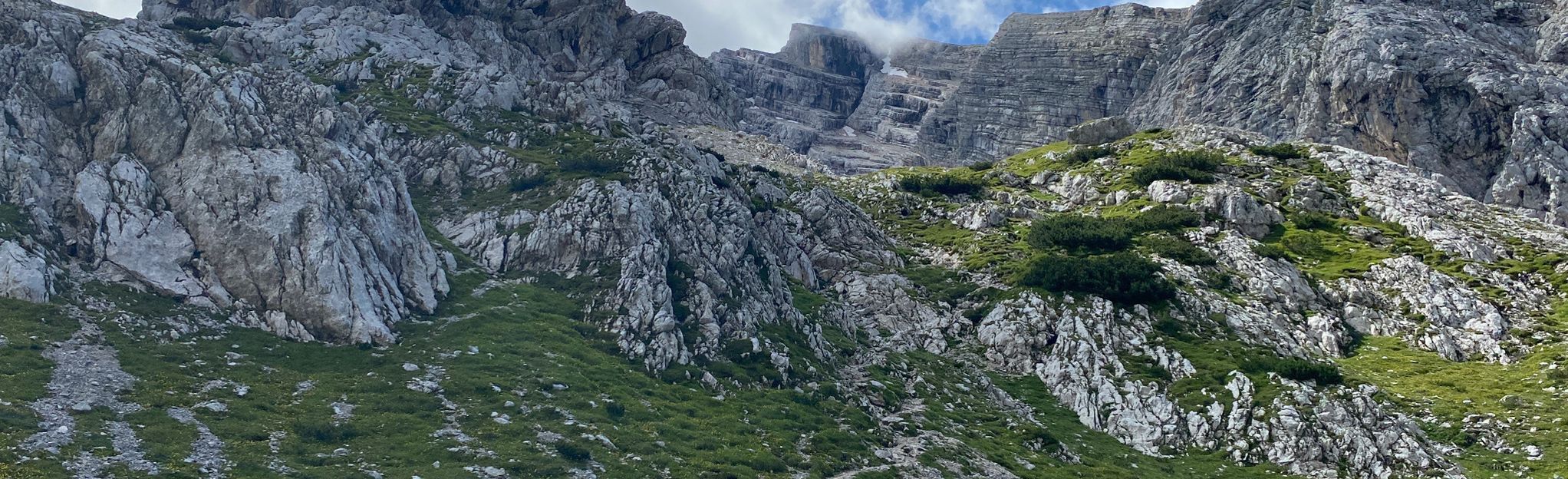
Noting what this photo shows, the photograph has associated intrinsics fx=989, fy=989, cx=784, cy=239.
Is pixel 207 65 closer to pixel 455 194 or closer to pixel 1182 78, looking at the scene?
pixel 455 194

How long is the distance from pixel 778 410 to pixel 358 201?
28900mm

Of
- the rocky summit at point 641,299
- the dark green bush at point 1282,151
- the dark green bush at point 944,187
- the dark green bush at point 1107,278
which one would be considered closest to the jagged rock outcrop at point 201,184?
the rocky summit at point 641,299

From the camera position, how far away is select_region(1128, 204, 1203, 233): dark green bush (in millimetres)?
91250

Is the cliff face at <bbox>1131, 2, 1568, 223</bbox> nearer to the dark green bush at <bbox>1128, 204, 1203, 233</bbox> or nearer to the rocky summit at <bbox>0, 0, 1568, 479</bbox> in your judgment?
the rocky summit at <bbox>0, 0, 1568, 479</bbox>

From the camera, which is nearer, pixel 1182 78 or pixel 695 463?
pixel 695 463

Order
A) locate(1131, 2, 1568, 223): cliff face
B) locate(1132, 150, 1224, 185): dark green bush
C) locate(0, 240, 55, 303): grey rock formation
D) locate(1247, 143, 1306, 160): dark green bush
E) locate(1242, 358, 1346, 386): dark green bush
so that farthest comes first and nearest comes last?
locate(1131, 2, 1568, 223): cliff face < locate(1247, 143, 1306, 160): dark green bush < locate(1132, 150, 1224, 185): dark green bush < locate(1242, 358, 1346, 386): dark green bush < locate(0, 240, 55, 303): grey rock formation

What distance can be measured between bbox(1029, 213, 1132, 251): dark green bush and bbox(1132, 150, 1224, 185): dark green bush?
46.0 feet

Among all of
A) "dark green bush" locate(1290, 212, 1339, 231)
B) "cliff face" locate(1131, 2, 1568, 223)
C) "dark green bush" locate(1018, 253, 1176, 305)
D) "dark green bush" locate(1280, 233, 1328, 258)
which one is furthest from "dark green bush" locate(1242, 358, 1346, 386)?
"cliff face" locate(1131, 2, 1568, 223)

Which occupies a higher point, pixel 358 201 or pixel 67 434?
pixel 358 201

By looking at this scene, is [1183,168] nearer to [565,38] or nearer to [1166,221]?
[1166,221]

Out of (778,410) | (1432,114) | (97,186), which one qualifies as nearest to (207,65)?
(97,186)

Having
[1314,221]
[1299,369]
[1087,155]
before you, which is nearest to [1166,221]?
[1314,221]

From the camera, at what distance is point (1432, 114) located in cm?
13275

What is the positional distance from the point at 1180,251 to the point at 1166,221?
929cm
